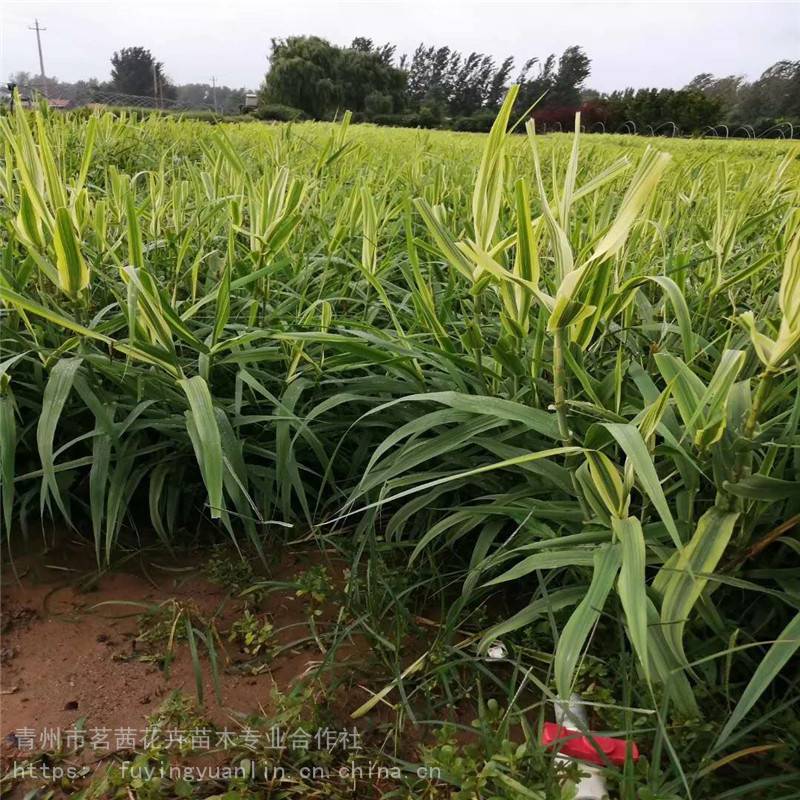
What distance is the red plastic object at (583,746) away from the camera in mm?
693

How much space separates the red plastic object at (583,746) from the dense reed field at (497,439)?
0.08 feet

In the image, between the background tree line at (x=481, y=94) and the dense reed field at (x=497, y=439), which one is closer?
the dense reed field at (x=497, y=439)

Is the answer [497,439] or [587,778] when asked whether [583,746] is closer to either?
[587,778]

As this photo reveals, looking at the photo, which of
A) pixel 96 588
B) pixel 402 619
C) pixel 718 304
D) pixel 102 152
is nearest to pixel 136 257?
pixel 96 588

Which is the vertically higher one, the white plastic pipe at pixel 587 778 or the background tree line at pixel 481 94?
the background tree line at pixel 481 94

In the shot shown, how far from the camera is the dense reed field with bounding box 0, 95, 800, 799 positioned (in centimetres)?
69

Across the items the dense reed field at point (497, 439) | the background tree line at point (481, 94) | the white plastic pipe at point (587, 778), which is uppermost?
the background tree line at point (481, 94)

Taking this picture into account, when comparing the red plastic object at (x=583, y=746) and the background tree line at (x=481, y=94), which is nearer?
the red plastic object at (x=583, y=746)

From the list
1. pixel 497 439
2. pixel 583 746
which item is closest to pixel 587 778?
pixel 583 746

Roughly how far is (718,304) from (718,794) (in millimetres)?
923

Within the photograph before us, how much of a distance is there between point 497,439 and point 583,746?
1.33 ft

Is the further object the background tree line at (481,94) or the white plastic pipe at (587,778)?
the background tree line at (481,94)

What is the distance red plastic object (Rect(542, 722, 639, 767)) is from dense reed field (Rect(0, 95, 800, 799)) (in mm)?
25

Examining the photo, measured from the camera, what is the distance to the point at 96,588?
993mm
